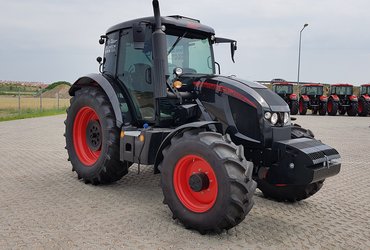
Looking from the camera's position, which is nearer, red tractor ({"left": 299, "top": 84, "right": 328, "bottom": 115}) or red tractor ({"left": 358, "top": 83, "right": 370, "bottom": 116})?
red tractor ({"left": 358, "top": 83, "right": 370, "bottom": 116})

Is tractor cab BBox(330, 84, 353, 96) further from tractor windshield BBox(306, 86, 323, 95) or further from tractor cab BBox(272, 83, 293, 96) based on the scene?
tractor cab BBox(272, 83, 293, 96)

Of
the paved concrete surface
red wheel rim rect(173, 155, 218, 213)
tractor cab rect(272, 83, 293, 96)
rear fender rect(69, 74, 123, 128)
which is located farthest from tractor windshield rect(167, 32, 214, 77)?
tractor cab rect(272, 83, 293, 96)

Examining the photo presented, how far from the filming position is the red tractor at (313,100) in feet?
84.2

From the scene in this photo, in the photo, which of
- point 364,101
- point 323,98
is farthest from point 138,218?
point 364,101

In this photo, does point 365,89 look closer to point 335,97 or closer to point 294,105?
point 335,97

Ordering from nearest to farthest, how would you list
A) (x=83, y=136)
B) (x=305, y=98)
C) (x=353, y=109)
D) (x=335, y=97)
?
(x=83, y=136) → (x=353, y=109) → (x=335, y=97) → (x=305, y=98)

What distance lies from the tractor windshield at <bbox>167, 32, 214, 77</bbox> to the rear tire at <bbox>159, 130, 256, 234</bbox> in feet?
4.49

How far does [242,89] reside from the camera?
181 inches

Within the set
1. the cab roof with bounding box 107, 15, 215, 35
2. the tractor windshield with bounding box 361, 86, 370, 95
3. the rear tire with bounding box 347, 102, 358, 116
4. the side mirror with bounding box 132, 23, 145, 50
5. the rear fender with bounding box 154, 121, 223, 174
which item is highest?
the cab roof with bounding box 107, 15, 215, 35

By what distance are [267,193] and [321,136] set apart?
28.3 feet

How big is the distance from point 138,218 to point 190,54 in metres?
2.35

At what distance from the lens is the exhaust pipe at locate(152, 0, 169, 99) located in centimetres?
469

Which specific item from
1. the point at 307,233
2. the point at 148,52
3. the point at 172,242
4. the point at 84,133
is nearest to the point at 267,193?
the point at 307,233

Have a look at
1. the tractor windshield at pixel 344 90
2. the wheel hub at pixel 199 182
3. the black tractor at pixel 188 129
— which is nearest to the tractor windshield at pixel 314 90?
the tractor windshield at pixel 344 90
